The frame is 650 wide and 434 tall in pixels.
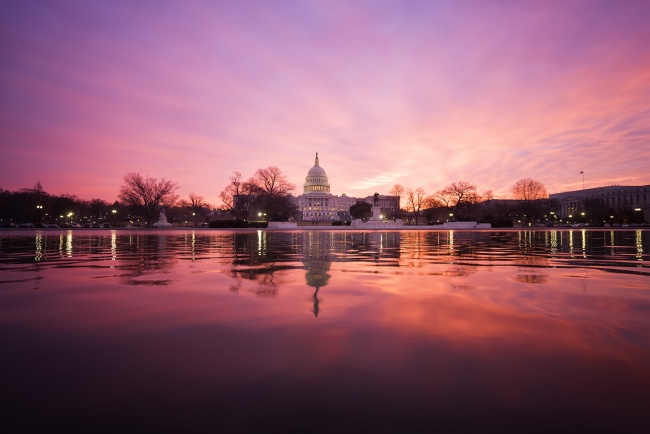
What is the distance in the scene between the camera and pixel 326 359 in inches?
144

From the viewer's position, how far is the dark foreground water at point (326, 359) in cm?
262

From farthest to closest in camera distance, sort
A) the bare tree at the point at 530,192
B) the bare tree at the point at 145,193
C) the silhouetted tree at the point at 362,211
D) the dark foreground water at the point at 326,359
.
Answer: the silhouetted tree at the point at 362,211 → the bare tree at the point at 530,192 → the bare tree at the point at 145,193 → the dark foreground water at the point at 326,359

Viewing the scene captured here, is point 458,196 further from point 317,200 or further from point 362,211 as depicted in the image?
point 317,200

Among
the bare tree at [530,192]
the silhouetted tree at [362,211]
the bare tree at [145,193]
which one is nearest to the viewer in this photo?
the bare tree at [145,193]

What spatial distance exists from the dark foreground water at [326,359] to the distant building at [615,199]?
445 feet

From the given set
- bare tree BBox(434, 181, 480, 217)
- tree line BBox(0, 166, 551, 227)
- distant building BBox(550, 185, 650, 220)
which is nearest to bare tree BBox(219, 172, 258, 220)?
tree line BBox(0, 166, 551, 227)

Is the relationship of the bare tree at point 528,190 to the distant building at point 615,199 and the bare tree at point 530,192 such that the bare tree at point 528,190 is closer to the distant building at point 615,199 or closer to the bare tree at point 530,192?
the bare tree at point 530,192

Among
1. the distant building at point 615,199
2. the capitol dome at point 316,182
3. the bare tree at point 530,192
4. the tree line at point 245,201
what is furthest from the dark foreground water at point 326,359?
the capitol dome at point 316,182

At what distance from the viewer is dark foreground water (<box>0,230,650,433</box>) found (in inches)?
103

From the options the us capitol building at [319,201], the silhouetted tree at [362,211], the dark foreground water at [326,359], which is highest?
the us capitol building at [319,201]

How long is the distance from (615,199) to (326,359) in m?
175

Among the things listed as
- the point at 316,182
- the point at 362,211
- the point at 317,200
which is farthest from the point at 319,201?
the point at 362,211

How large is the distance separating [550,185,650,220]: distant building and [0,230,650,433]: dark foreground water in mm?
135687

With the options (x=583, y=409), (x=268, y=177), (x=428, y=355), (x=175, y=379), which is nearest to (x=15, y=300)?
(x=175, y=379)
